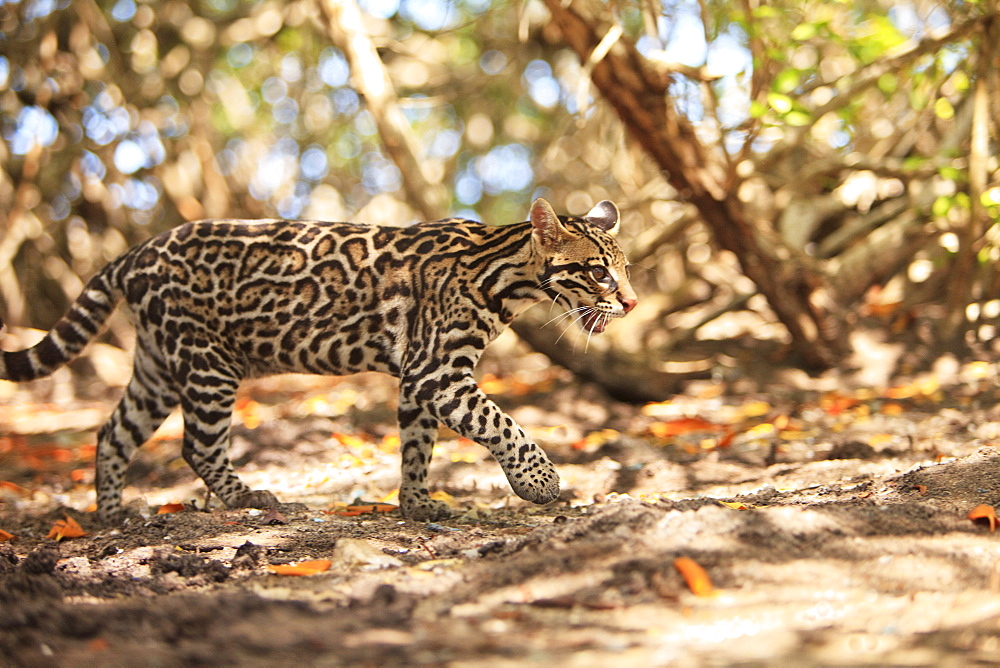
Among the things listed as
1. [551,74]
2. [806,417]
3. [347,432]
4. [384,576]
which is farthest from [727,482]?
[551,74]

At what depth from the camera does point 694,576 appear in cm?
321

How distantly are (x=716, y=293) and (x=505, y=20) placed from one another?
5.25 m

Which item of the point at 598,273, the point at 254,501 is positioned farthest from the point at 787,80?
the point at 254,501

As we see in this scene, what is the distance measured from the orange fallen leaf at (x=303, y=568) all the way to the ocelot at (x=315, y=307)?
137cm

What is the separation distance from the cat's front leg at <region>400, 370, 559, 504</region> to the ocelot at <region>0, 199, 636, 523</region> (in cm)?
9

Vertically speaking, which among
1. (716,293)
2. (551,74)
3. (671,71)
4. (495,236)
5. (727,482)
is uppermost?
(551,74)

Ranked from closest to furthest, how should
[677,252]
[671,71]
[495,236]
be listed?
[495,236] < [671,71] < [677,252]

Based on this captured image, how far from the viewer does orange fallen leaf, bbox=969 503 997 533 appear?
12.5 ft

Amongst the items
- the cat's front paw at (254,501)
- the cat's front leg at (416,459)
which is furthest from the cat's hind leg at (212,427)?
the cat's front leg at (416,459)

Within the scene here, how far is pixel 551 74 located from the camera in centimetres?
1370

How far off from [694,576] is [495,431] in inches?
76.9

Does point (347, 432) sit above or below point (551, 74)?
below

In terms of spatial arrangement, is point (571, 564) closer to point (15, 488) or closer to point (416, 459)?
point (416, 459)

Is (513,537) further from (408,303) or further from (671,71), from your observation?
(671,71)
